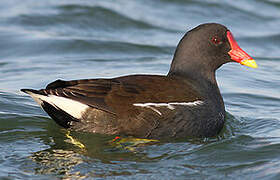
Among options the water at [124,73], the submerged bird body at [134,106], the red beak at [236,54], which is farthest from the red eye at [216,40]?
the water at [124,73]

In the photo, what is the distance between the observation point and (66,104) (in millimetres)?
5516

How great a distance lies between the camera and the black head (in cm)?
639

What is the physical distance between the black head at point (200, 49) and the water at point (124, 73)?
808mm

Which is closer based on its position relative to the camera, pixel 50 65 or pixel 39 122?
pixel 39 122

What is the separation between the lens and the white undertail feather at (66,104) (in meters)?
5.48

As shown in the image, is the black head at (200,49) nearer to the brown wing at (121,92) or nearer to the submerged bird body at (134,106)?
the submerged bird body at (134,106)

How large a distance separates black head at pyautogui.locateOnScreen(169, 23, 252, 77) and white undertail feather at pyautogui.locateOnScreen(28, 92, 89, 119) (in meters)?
1.33

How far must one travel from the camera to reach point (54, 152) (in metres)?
5.64

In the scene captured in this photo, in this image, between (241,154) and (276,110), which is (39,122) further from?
(276,110)

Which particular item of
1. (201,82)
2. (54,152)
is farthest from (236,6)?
(54,152)

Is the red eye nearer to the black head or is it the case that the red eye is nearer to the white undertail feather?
the black head

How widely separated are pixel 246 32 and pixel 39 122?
718 centimetres

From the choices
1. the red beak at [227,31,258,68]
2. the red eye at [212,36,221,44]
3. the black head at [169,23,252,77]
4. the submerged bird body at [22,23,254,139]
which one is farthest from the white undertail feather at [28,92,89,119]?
the red beak at [227,31,258,68]

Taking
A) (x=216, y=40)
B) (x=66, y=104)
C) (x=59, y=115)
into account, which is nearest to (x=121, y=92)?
(x=66, y=104)
